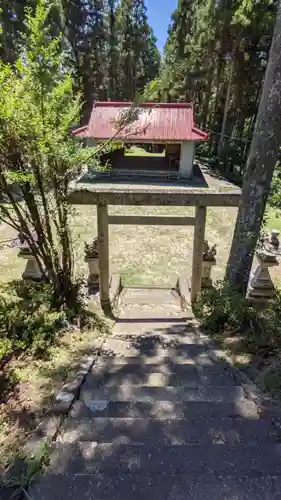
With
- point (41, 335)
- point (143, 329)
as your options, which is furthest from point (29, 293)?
point (143, 329)

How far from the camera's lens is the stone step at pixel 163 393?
97.3 inches

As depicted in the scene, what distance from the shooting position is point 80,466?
1.72 m

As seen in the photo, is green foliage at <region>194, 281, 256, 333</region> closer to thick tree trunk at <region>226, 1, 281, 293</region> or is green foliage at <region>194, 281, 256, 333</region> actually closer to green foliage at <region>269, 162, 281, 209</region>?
thick tree trunk at <region>226, 1, 281, 293</region>

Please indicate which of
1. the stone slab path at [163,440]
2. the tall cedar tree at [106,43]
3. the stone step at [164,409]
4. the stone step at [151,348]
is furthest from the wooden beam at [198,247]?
the tall cedar tree at [106,43]

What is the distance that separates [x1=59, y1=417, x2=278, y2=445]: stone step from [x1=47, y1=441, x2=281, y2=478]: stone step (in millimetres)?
71

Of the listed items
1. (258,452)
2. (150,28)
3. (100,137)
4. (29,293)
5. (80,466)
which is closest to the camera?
(80,466)

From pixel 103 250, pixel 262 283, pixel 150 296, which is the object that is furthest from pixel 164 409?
pixel 150 296

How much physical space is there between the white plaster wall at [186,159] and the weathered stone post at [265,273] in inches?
412

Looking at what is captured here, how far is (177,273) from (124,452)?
19.5ft

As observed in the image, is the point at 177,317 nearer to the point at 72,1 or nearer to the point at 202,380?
the point at 202,380

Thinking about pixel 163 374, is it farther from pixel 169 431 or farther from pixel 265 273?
pixel 265 273

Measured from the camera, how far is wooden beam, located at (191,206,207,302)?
15.4ft

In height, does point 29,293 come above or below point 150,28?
below

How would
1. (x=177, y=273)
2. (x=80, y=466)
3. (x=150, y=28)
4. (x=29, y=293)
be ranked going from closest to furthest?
(x=80, y=466) < (x=29, y=293) < (x=177, y=273) < (x=150, y=28)
